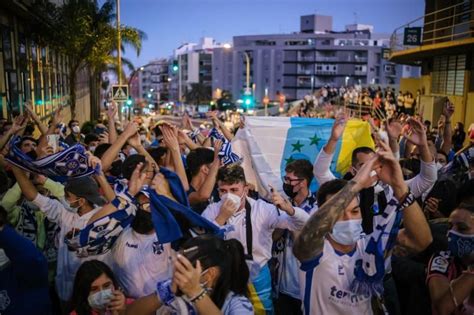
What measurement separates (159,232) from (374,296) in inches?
59.3

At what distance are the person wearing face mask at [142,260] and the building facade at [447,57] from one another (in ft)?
46.6

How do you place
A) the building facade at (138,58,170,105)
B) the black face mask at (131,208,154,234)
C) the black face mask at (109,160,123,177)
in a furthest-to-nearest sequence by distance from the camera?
the building facade at (138,58,170,105), the black face mask at (109,160,123,177), the black face mask at (131,208,154,234)

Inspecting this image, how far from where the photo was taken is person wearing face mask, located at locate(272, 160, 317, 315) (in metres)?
4.16

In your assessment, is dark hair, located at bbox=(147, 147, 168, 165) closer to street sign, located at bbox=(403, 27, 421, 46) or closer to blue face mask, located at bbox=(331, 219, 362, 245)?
blue face mask, located at bbox=(331, 219, 362, 245)

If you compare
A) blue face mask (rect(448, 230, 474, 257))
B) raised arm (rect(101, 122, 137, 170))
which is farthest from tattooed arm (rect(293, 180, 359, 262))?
raised arm (rect(101, 122, 137, 170))

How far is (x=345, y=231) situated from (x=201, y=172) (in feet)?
7.67

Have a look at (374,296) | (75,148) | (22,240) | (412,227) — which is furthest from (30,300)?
(412,227)

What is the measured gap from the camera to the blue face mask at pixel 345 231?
311 centimetres

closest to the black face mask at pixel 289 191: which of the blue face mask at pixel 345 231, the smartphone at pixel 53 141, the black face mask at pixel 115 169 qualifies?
the blue face mask at pixel 345 231

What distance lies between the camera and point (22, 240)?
11.5 feet

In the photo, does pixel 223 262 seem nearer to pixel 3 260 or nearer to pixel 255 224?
pixel 255 224

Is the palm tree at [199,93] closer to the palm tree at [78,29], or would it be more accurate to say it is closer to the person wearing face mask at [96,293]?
the palm tree at [78,29]

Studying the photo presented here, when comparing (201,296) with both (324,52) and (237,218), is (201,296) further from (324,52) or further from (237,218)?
(324,52)

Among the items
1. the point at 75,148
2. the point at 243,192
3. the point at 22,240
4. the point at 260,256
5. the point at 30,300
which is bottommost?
the point at 30,300
